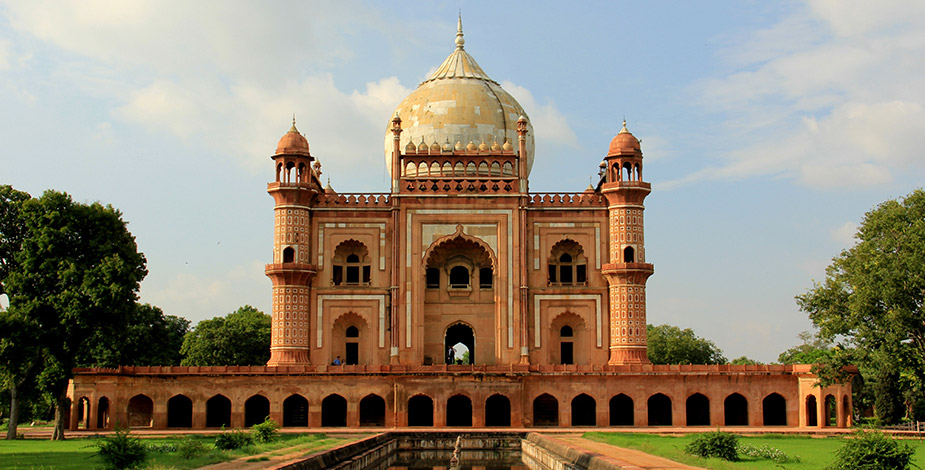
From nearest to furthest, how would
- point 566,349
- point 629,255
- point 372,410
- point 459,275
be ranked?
point 372,410, point 629,255, point 566,349, point 459,275

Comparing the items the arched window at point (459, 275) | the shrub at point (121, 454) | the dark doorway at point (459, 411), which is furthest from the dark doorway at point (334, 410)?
the shrub at point (121, 454)

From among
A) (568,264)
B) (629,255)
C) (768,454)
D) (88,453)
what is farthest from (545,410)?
(88,453)

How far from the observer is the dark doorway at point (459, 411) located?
1286 inches

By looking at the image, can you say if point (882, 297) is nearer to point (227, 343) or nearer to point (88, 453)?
point (88, 453)

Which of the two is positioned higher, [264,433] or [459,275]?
[459,275]

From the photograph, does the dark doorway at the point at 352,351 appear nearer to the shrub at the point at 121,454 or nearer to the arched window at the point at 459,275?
the arched window at the point at 459,275

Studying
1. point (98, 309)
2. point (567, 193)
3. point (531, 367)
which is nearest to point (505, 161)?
point (567, 193)

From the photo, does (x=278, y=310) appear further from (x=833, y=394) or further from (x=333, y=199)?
(x=833, y=394)

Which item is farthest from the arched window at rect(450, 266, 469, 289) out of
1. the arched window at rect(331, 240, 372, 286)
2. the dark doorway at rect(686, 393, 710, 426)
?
the dark doorway at rect(686, 393, 710, 426)

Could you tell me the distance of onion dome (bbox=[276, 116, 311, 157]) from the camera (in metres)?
33.8

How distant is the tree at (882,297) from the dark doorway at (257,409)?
1686 cm

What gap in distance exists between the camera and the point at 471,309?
3438cm

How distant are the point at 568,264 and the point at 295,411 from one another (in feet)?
33.7

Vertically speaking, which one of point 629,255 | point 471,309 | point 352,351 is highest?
point 629,255
